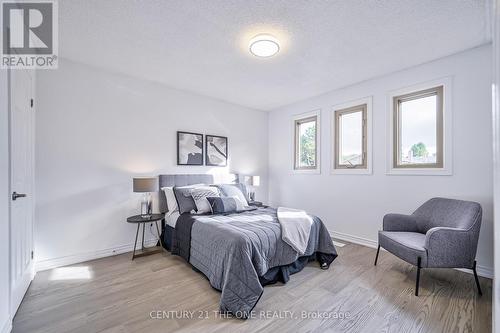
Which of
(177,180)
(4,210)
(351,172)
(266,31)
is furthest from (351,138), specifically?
(4,210)

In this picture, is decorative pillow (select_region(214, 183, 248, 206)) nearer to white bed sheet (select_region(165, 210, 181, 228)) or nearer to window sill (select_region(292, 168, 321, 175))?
white bed sheet (select_region(165, 210, 181, 228))

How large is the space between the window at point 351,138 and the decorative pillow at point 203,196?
2169 mm

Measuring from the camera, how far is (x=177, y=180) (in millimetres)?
3717

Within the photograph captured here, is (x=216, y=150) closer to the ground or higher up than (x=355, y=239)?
higher up

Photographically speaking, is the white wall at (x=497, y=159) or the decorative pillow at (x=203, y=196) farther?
the decorative pillow at (x=203, y=196)

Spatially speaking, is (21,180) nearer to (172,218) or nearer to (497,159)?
(172,218)

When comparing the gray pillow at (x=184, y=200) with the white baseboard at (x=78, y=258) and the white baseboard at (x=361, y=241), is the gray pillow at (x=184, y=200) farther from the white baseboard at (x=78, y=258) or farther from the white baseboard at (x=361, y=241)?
the white baseboard at (x=361, y=241)

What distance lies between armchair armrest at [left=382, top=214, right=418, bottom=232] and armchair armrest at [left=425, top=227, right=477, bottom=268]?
56cm

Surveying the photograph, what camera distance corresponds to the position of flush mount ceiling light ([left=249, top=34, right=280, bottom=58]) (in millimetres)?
2405

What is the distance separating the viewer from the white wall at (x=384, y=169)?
8.36 ft

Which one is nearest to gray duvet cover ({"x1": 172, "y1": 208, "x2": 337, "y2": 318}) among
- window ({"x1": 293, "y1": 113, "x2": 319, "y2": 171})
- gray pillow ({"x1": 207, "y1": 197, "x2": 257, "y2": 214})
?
gray pillow ({"x1": 207, "y1": 197, "x2": 257, "y2": 214})

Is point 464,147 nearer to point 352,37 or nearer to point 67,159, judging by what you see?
point 352,37

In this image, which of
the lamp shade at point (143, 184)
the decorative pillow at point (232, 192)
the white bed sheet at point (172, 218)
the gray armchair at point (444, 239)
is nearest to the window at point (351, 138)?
the gray armchair at point (444, 239)

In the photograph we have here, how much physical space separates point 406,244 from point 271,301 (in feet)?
4.81
